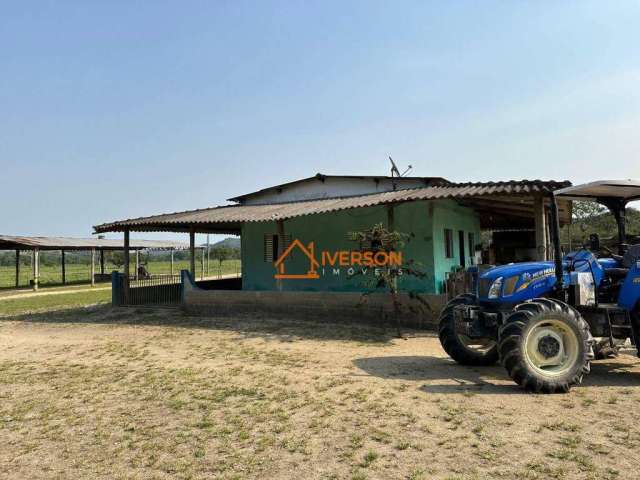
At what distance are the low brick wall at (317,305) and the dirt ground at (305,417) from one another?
1875mm

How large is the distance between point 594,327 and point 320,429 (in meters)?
3.63

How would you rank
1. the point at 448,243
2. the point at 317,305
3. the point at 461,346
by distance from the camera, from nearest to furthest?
the point at 461,346 → the point at 317,305 → the point at 448,243

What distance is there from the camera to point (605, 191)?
19.0 feet

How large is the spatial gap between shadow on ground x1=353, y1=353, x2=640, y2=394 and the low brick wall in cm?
280

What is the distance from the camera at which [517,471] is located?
3.05 metres

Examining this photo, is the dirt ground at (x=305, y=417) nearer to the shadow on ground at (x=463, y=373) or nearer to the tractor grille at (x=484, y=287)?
the shadow on ground at (x=463, y=373)

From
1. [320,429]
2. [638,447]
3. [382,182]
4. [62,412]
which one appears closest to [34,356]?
[62,412]

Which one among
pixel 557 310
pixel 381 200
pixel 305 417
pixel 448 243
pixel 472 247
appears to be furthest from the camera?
pixel 472 247

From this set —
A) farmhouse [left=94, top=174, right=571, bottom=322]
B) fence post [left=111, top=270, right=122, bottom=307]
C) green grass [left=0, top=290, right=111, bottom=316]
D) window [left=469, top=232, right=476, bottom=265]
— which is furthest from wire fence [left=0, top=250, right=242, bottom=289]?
window [left=469, top=232, right=476, bottom=265]

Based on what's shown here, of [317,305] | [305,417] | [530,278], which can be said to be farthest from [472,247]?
[305,417]

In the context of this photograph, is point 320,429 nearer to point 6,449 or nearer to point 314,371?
point 314,371

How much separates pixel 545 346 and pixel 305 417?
2807 mm

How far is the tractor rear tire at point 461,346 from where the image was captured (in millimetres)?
6109

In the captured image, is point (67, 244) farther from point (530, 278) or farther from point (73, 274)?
point (530, 278)
